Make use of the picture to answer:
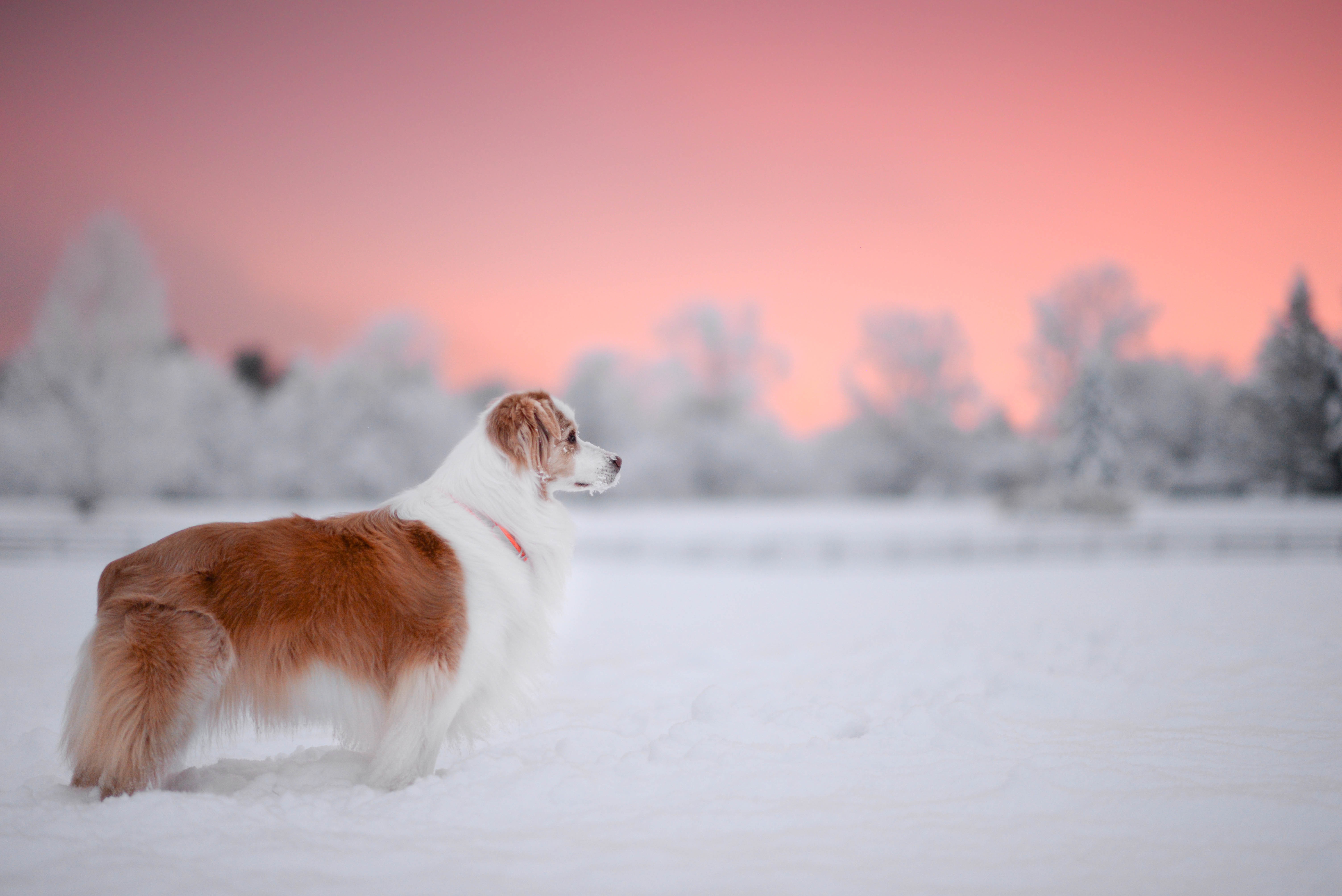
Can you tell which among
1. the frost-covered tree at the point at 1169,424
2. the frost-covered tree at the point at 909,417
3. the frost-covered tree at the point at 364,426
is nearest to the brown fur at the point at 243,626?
the frost-covered tree at the point at 1169,424

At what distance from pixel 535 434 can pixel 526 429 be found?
0.22ft

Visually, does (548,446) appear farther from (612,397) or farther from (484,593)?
(612,397)

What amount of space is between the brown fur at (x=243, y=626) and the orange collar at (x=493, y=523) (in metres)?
0.23

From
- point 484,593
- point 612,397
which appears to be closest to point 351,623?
point 484,593

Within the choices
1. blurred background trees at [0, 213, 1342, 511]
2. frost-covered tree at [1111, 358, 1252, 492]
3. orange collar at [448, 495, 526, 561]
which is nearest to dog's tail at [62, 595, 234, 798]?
orange collar at [448, 495, 526, 561]

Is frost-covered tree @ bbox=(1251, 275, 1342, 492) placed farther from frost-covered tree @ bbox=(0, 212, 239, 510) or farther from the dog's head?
frost-covered tree @ bbox=(0, 212, 239, 510)

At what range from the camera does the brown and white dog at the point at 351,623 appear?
285cm

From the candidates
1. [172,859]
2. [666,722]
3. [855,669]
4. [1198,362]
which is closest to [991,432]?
[1198,362]

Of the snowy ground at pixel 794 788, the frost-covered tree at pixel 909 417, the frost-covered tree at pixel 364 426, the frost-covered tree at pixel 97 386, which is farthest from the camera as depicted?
the frost-covered tree at pixel 909 417

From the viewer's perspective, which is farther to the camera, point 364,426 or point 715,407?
point 715,407

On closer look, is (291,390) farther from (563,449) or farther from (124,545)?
(563,449)

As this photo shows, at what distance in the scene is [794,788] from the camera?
3148 mm

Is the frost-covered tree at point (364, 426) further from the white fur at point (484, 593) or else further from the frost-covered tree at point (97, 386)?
the white fur at point (484, 593)

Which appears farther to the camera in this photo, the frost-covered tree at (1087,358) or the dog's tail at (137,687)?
the frost-covered tree at (1087,358)
